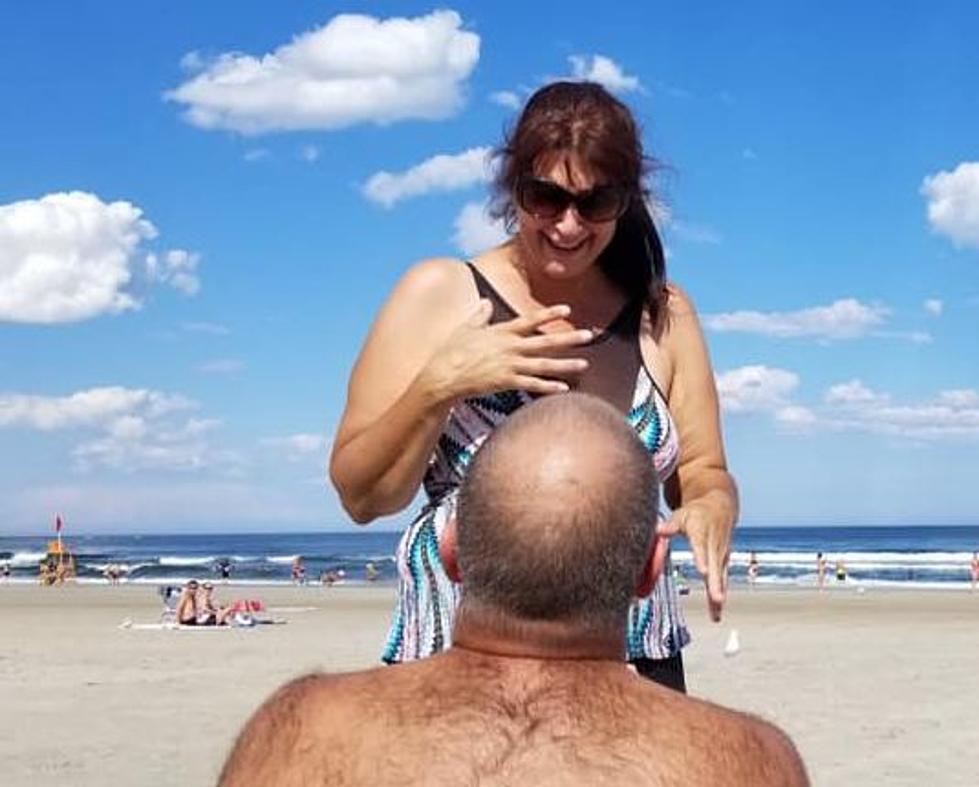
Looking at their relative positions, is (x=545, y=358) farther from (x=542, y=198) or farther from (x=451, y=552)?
(x=451, y=552)

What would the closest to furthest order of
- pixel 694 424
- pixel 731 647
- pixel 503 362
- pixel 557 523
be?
pixel 557 523 → pixel 503 362 → pixel 694 424 → pixel 731 647

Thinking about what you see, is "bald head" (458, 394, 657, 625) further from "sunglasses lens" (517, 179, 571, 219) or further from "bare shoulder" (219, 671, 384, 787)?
"sunglasses lens" (517, 179, 571, 219)

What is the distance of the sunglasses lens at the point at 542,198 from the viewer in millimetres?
3064

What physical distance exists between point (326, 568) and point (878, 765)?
57.2 metres

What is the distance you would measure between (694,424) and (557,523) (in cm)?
135

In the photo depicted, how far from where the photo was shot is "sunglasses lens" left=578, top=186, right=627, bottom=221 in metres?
3.07

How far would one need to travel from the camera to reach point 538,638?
7.06 feet

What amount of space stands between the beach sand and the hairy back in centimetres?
80

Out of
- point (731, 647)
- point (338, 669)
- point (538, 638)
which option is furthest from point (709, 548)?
point (731, 647)

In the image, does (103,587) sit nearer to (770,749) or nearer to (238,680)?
(238,680)

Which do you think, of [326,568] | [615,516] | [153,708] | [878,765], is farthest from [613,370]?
[326,568]

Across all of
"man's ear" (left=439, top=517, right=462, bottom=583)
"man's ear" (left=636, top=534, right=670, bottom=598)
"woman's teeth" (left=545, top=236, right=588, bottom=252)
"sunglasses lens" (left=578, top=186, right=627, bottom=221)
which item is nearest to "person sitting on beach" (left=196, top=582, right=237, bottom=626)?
"woman's teeth" (left=545, top=236, right=588, bottom=252)

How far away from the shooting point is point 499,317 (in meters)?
3.25

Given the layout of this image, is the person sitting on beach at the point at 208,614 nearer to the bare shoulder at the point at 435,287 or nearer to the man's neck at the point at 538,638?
the bare shoulder at the point at 435,287
